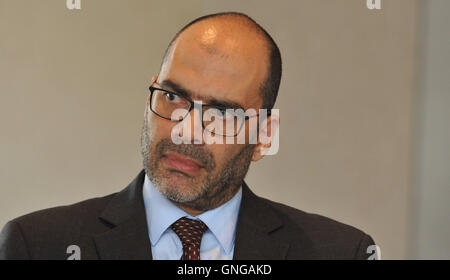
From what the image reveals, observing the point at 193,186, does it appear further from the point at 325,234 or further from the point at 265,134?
the point at 325,234

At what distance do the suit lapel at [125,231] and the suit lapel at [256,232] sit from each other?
201mm

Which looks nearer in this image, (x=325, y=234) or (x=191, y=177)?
(x=191, y=177)

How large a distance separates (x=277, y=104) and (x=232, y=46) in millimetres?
394

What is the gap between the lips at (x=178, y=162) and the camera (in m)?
1.38

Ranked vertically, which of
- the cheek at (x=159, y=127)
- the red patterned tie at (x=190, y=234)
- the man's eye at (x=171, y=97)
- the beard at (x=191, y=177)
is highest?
the man's eye at (x=171, y=97)

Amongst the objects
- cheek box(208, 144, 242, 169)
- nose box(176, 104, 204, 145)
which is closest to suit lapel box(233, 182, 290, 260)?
cheek box(208, 144, 242, 169)

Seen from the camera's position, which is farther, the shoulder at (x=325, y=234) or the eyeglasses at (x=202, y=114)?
the shoulder at (x=325, y=234)

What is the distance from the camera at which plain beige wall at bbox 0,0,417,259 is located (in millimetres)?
1604

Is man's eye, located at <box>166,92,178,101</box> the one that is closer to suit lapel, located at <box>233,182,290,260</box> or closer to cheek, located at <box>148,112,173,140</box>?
cheek, located at <box>148,112,173,140</box>

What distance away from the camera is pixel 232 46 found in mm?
1405

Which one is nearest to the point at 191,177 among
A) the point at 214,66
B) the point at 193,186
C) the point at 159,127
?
the point at 193,186

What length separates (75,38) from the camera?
5.37ft

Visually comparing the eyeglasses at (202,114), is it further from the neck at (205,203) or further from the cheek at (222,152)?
the neck at (205,203)

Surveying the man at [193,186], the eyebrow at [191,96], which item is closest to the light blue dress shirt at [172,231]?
the man at [193,186]
